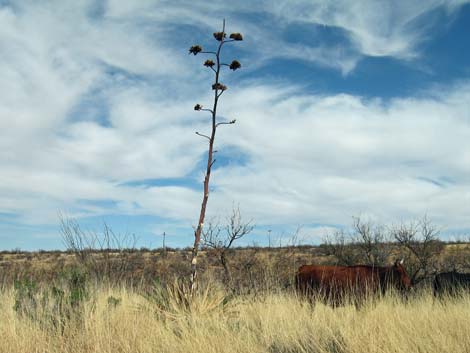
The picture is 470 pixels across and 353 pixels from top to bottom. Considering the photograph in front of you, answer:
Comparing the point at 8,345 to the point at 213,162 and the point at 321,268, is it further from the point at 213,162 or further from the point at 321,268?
the point at 321,268

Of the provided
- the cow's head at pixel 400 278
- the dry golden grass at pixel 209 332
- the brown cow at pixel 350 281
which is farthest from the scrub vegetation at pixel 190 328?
the cow's head at pixel 400 278

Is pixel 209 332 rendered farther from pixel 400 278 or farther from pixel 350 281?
pixel 400 278

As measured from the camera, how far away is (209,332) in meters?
6.11

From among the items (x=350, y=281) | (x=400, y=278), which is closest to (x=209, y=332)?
(x=350, y=281)

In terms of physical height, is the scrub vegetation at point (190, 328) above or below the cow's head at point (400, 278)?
below

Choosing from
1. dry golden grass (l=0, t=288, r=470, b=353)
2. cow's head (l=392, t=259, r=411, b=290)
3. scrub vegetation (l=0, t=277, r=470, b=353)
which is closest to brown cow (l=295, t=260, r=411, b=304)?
cow's head (l=392, t=259, r=411, b=290)

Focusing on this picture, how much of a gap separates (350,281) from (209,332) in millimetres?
4471

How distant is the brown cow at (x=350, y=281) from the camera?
944 cm

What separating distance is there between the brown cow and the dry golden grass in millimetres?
1645

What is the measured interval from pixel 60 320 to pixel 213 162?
3.53m

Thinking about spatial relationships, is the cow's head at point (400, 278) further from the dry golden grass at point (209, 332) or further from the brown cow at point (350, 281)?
the dry golden grass at point (209, 332)

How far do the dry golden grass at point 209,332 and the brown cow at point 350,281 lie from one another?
5.40ft

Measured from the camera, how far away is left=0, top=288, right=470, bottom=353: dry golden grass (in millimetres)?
5152

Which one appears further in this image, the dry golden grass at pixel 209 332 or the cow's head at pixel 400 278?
the cow's head at pixel 400 278
